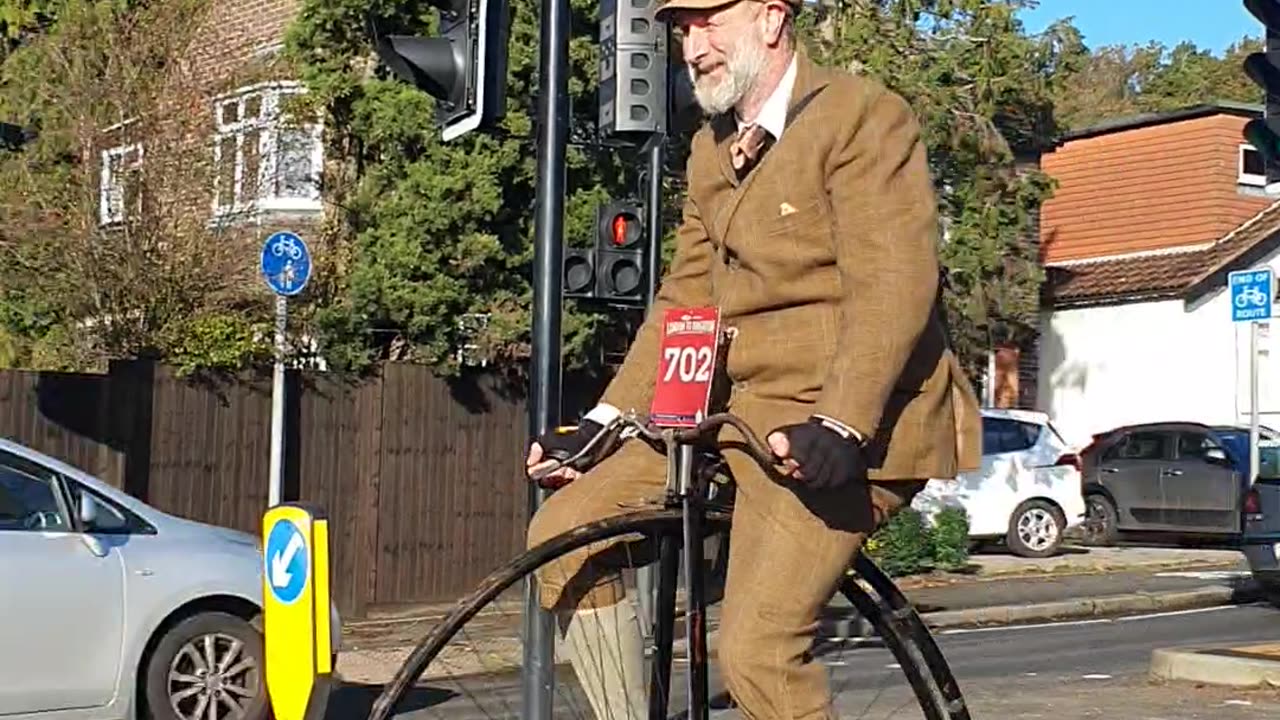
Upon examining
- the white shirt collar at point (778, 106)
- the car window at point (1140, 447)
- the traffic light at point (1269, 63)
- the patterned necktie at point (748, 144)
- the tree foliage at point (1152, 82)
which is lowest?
the car window at point (1140, 447)

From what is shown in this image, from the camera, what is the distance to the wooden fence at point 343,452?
56.0ft

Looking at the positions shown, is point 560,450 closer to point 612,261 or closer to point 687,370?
point 687,370

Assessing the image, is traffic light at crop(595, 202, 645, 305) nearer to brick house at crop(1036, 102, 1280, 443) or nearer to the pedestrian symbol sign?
the pedestrian symbol sign

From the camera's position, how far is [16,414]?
1667 cm

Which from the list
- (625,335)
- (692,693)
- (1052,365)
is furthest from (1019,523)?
(692,693)

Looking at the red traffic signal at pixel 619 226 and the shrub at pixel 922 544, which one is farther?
the shrub at pixel 922 544

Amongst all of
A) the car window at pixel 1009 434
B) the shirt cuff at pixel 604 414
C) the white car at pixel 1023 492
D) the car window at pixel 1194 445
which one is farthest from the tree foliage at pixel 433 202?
the shirt cuff at pixel 604 414

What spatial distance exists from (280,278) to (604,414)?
1133 cm

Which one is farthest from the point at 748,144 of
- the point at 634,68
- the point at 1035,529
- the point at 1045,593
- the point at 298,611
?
the point at 1035,529

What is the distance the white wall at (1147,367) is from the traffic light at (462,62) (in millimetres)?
25249

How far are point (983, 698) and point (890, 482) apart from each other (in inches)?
304

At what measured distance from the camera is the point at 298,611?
5840 mm

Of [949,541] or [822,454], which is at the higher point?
[822,454]

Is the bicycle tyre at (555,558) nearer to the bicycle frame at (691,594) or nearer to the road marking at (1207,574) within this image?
the bicycle frame at (691,594)
